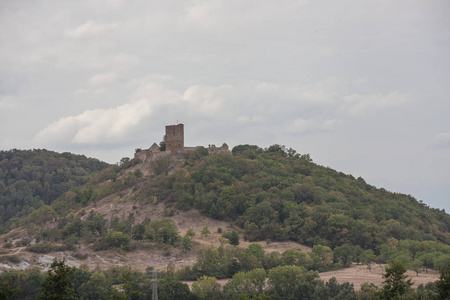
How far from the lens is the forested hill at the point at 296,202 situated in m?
85.4

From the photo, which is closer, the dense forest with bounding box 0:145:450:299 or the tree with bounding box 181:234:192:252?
the dense forest with bounding box 0:145:450:299

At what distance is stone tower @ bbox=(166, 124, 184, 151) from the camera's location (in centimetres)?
10526

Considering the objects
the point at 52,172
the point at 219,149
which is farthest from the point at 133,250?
the point at 52,172

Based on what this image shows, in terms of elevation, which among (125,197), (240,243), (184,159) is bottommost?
(240,243)

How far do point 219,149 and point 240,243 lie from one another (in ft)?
107

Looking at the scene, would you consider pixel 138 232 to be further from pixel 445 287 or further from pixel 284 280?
pixel 445 287

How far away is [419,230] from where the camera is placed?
94500 mm

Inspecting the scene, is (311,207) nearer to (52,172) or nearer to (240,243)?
(240,243)

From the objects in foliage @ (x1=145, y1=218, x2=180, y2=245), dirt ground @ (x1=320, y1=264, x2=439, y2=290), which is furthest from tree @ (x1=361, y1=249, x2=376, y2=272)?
foliage @ (x1=145, y1=218, x2=180, y2=245)

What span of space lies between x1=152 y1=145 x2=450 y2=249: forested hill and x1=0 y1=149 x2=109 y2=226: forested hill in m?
65.1

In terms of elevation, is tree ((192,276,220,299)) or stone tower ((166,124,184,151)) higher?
stone tower ((166,124,184,151))

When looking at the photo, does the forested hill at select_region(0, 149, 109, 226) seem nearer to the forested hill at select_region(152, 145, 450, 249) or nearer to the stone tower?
the stone tower

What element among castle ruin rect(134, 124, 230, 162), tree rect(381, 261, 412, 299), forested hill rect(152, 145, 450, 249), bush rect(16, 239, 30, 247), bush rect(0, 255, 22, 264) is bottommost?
tree rect(381, 261, 412, 299)

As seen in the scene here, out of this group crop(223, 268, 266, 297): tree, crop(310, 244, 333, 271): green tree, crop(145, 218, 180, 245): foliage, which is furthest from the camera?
crop(145, 218, 180, 245): foliage
